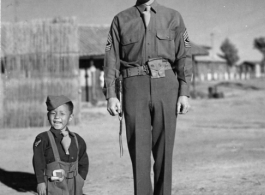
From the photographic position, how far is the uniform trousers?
10.3ft

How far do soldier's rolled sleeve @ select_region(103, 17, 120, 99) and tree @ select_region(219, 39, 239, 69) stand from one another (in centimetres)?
6529

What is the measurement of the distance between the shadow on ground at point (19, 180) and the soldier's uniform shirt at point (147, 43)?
2182 mm

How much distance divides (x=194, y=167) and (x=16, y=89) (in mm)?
6510

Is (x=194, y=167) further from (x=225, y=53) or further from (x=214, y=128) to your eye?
(x=225, y=53)

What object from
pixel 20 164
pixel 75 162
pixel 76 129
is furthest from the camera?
pixel 76 129

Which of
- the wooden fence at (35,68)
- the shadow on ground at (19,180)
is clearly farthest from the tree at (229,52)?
the shadow on ground at (19,180)

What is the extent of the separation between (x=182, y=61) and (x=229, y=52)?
67543 mm

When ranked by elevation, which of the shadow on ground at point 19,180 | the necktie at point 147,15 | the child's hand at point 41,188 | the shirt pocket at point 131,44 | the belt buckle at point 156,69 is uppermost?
the necktie at point 147,15

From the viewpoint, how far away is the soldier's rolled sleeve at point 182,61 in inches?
127

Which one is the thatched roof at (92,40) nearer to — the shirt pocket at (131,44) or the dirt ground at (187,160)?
the dirt ground at (187,160)

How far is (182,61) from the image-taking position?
3.24 m

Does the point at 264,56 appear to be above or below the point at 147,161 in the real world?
above

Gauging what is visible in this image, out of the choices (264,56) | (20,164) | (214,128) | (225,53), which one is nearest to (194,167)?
(20,164)

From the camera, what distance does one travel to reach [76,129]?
10391 mm
